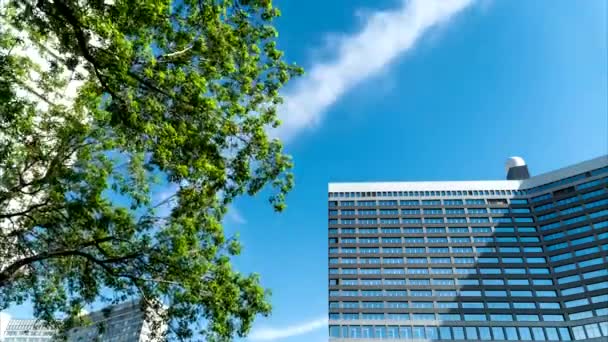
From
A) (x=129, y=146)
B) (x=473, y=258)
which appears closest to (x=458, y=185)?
(x=473, y=258)

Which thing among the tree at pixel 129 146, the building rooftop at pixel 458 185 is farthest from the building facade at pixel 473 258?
the tree at pixel 129 146

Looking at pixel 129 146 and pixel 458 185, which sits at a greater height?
pixel 458 185

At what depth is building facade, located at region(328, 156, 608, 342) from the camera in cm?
7331

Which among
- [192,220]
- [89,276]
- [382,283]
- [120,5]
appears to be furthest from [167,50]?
[382,283]

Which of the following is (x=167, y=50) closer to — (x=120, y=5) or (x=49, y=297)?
(x=120, y=5)

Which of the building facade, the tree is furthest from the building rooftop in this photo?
the tree

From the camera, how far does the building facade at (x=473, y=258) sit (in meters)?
73.3

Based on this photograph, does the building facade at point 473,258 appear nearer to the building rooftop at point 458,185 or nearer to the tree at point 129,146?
the building rooftop at point 458,185

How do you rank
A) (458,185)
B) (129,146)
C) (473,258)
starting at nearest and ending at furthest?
(129,146) < (473,258) < (458,185)

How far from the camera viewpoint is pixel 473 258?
82.7 m

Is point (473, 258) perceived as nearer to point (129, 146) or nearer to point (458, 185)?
point (458, 185)

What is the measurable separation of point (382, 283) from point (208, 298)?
72876mm

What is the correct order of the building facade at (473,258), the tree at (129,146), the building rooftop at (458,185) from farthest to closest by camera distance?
the building rooftop at (458,185)
the building facade at (473,258)
the tree at (129,146)

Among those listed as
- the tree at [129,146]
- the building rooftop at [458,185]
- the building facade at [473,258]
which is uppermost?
the building rooftop at [458,185]
